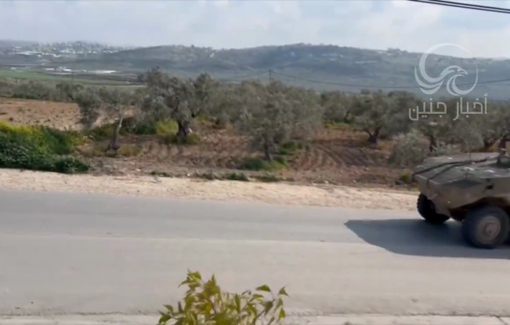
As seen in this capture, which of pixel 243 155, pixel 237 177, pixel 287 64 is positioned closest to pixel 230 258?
pixel 237 177

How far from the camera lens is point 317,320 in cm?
591

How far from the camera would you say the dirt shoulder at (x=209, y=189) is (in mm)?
12359

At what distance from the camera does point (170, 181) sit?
45.3ft

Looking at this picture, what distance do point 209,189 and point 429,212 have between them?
4.57m

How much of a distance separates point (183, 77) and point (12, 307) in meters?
27.4

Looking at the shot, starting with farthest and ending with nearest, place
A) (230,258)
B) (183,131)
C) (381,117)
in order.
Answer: (381,117) → (183,131) → (230,258)

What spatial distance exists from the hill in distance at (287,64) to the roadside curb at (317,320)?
1036 inches

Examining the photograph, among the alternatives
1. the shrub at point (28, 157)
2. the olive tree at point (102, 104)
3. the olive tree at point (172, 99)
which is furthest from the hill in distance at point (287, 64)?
the shrub at point (28, 157)

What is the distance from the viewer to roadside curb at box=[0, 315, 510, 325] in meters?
5.50

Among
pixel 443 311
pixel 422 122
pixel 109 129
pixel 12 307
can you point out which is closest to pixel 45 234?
pixel 12 307

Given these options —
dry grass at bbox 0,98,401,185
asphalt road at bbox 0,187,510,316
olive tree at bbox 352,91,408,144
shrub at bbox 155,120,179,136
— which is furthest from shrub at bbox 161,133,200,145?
asphalt road at bbox 0,187,510,316

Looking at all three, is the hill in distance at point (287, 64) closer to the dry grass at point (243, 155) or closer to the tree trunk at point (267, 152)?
the dry grass at point (243, 155)

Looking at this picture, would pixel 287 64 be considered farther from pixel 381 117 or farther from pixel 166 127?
pixel 166 127

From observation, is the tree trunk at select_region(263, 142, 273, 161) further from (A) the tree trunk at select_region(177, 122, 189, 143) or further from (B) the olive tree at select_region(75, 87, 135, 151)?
(B) the olive tree at select_region(75, 87, 135, 151)
